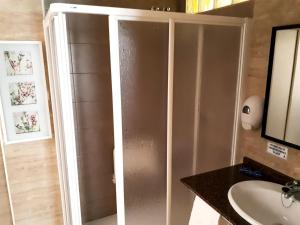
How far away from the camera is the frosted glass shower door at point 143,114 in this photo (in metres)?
1.36

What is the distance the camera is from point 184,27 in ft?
4.82

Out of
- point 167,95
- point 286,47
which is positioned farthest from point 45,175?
point 286,47

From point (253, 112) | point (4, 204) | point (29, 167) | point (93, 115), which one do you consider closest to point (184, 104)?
point (253, 112)

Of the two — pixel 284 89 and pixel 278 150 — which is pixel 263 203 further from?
pixel 284 89

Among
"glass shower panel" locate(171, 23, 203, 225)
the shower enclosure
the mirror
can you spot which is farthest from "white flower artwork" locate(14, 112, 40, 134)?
the mirror

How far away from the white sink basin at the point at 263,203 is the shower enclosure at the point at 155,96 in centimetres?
45

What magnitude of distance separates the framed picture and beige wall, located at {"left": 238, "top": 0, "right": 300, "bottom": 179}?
63.7 inches

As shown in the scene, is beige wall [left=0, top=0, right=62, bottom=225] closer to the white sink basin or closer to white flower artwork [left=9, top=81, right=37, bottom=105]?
white flower artwork [left=9, top=81, right=37, bottom=105]

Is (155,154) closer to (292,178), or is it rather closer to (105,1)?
(292,178)

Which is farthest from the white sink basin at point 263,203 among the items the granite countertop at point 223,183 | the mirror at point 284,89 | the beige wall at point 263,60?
the mirror at point 284,89

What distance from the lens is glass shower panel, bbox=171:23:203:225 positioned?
1.49 m

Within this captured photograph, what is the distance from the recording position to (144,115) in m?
1.48

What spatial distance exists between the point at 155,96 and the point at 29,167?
4.36ft

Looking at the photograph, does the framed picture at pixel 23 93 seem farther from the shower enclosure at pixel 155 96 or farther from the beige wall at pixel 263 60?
the beige wall at pixel 263 60
